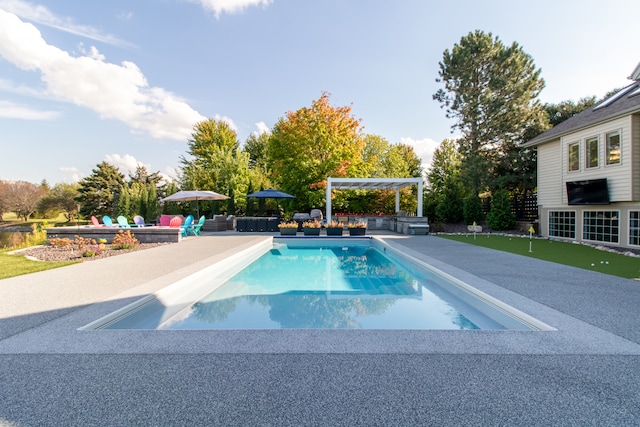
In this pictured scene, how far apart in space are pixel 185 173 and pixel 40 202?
19.9 metres

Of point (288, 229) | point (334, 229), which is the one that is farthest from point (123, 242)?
point (334, 229)

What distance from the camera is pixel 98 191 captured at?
34875 millimetres

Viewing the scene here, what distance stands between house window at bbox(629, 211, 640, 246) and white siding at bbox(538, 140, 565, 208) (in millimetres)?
2999

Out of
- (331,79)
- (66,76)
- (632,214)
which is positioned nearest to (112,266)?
(66,76)

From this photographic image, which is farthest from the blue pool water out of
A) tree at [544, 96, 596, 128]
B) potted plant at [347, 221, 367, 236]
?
tree at [544, 96, 596, 128]

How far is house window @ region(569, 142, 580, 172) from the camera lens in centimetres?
1294

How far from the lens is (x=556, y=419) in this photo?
2.02 meters

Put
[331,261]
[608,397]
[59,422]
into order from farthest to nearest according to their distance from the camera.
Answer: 1. [331,261]
2. [608,397]
3. [59,422]

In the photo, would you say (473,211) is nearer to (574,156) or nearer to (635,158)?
(574,156)

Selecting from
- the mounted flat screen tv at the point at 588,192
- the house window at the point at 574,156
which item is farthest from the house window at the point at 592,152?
the mounted flat screen tv at the point at 588,192

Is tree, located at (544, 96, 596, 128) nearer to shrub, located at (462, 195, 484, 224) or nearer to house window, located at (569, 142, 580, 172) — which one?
shrub, located at (462, 195, 484, 224)

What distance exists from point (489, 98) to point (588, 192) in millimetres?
9683

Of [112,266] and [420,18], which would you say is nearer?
[112,266]

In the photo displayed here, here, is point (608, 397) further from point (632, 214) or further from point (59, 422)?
point (632, 214)
